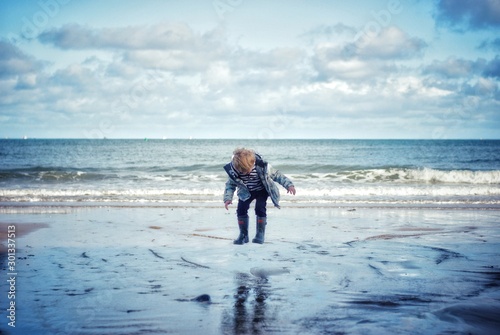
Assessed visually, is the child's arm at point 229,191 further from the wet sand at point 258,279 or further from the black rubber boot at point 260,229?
the wet sand at point 258,279

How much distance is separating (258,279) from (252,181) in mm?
2407

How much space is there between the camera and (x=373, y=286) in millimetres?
4207

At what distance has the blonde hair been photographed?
20.3 ft

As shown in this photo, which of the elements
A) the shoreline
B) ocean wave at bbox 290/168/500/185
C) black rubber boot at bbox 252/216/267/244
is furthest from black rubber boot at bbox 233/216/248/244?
ocean wave at bbox 290/168/500/185

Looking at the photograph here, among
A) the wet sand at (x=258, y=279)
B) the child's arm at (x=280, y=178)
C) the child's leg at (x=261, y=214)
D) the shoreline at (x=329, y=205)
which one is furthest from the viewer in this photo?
the shoreline at (x=329, y=205)

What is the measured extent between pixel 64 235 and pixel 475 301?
249 inches

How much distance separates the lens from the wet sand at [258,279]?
3.27 m

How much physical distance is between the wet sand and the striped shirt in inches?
35.7

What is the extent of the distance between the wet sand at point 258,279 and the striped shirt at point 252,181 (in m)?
0.91

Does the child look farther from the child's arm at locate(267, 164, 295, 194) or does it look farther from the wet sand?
the wet sand

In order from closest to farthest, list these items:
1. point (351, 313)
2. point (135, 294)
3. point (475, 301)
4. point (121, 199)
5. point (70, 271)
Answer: point (351, 313), point (475, 301), point (135, 294), point (70, 271), point (121, 199)

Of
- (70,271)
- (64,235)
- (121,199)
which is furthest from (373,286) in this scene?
(121,199)

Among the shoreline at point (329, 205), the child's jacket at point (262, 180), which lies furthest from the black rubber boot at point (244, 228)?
the shoreline at point (329, 205)

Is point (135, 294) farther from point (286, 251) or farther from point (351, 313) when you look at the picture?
point (286, 251)
